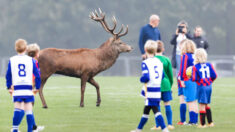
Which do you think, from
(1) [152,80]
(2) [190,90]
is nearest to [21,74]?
(1) [152,80]

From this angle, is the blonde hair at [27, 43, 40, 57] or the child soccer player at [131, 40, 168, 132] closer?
the child soccer player at [131, 40, 168, 132]

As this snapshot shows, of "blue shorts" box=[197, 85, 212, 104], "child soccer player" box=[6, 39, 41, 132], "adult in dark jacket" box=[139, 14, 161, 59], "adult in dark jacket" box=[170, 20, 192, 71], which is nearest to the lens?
"child soccer player" box=[6, 39, 41, 132]

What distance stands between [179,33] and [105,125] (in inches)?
175

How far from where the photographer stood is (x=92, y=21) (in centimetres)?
5403

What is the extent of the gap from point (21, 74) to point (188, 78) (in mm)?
3101

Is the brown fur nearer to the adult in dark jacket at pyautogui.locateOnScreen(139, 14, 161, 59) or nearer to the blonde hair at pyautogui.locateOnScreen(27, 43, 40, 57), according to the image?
the adult in dark jacket at pyautogui.locateOnScreen(139, 14, 161, 59)

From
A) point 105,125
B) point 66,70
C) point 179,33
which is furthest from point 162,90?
point 66,70

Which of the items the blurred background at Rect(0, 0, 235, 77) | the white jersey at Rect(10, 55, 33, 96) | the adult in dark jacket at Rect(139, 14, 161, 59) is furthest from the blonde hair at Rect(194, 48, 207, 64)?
the blurred background at Rect(0, 0, 235, 77)

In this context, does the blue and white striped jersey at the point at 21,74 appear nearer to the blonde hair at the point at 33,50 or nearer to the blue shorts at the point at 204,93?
the blonde hair at the point at 33,50

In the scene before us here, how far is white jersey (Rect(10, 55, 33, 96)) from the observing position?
10.3m

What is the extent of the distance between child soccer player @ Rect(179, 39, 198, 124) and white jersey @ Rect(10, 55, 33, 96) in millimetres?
2905

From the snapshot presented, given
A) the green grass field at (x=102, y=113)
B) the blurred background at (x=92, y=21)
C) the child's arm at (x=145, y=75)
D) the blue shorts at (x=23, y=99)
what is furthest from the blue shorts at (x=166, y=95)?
the blurred background at (x=92, y=21)

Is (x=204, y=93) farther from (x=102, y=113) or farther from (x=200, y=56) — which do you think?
(x=102, y=113)

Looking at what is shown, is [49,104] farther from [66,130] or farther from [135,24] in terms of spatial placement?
[135,24]
